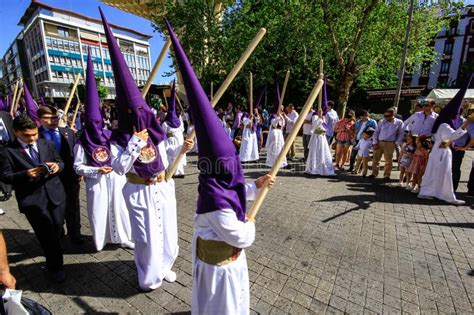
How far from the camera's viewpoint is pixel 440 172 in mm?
5824

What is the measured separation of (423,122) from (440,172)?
2.43m

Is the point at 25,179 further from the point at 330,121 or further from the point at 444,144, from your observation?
the point at 330,121

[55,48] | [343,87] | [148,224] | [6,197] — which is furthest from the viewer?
[55,48]

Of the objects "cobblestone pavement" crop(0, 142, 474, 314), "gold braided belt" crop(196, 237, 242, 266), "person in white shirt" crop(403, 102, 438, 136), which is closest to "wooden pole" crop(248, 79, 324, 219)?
"gold braided belt" crop(196, 237, 242, 266)

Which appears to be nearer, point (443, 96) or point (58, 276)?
point (58, 276)

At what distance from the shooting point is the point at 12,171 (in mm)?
2951

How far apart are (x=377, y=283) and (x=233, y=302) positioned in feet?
7.13

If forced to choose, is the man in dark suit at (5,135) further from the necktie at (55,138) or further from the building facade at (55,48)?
the building facade at (55,48)

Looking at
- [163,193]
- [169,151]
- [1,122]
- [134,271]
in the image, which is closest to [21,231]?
[134,271]

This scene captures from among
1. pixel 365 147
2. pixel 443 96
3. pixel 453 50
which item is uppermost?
pixel 453 50

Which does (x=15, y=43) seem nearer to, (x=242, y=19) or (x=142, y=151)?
(x=242, y=19)

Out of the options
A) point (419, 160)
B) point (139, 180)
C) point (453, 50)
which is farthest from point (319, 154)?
point (453, 50)

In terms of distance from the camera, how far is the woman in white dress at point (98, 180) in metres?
3.66

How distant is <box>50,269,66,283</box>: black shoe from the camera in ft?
10.5
